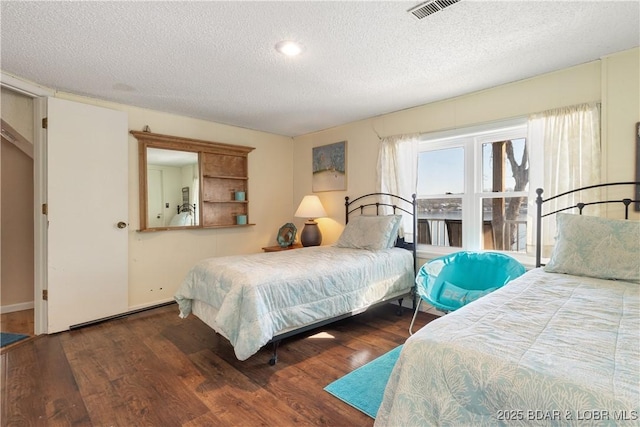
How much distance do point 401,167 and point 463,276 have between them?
55.1 inches

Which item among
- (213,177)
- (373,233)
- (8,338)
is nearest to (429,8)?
(373,233)

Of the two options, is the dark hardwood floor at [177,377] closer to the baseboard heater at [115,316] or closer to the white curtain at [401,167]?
the baseboard heater at [115,316]

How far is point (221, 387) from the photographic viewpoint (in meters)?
2.01

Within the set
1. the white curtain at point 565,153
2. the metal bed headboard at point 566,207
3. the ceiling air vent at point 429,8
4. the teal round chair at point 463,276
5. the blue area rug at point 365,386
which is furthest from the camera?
the teal round chair at point 463,276

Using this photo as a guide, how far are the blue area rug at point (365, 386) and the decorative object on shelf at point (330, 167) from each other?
2483 mm

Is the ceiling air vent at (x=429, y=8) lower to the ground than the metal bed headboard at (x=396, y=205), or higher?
higher

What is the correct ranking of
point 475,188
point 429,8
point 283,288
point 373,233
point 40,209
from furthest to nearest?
1. point 373,233
2. point 475,188
3. point 40,209
4. point 283,288
5. point 429,8

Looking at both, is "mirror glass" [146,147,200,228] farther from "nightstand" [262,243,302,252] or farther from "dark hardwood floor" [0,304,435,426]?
"dark hardwood floor" [0,304,435,426]

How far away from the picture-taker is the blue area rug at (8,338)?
→ 104 inches

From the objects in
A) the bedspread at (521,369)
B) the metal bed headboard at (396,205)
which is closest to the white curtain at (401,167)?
the metal bed headboard at (396,205)

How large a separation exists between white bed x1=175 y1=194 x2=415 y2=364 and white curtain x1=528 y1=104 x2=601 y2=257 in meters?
1.25

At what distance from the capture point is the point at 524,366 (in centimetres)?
89

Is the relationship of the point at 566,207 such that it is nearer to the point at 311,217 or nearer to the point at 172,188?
the point at 311,217

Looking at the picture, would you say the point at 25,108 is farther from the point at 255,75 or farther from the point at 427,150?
the point at 427,150
